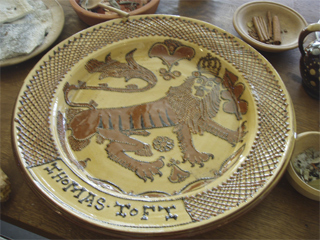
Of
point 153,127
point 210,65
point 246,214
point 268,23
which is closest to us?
point 246,214

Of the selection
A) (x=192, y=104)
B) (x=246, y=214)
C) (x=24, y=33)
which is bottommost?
(x=246, y=214)

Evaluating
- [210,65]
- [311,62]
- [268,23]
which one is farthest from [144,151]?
[268,23]

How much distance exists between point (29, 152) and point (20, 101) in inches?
6.7

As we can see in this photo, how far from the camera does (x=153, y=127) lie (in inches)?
32.2

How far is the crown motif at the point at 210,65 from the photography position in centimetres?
93

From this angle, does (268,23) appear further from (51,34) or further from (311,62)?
(51,34)

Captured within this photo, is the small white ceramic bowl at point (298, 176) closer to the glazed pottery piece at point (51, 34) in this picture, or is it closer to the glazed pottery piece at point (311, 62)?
the glazed pottery piece at point (311, 62)

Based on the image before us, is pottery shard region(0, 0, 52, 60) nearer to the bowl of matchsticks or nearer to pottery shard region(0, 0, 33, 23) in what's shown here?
pottery shard region(0, 0, 33, 23)

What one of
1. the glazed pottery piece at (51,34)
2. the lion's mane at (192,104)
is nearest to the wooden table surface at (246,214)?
the glazed pottery piece at (51,34)

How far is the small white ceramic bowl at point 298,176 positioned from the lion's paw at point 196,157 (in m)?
0.21

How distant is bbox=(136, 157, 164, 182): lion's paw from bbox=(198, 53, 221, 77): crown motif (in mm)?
387

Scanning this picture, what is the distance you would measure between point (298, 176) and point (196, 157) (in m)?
0.26

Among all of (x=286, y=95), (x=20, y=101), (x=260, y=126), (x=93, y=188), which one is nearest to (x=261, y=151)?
(x=260, y=126)

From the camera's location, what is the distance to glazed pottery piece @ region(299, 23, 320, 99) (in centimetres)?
80
